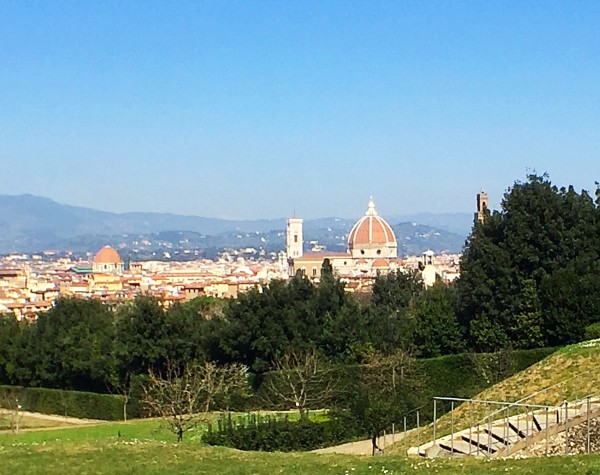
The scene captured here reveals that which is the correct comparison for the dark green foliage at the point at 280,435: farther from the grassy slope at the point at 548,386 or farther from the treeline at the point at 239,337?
the treeline at the point at 239,337

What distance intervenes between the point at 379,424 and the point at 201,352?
69.6ft

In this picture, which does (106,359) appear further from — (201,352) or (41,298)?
(41,298)

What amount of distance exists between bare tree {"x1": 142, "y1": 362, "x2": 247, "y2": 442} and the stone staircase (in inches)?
441

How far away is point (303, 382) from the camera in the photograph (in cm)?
3034

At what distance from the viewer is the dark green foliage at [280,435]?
23531 millimetres

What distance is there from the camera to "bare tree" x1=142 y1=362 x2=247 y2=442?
27844 mm

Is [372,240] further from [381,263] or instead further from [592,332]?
[592,332]

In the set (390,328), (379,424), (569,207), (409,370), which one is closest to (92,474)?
(379,424)

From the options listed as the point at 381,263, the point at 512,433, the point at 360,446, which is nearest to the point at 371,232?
the point at 381,263

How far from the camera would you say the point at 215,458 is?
1441 cm

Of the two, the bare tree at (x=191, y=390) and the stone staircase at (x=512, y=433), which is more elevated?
the stone staircase at (x=512, y=433)

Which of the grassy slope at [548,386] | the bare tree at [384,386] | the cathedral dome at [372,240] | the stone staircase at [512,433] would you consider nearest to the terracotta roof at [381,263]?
the cathedral dome at [372,240]

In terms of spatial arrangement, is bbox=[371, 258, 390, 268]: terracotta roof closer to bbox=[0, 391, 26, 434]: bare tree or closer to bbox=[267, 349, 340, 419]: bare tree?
bbox=[0, 391, 26, 434]: bare tree

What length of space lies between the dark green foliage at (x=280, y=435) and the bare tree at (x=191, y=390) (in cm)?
196
